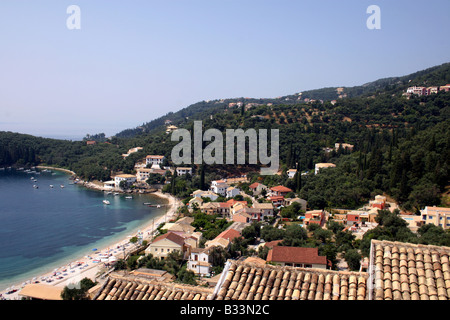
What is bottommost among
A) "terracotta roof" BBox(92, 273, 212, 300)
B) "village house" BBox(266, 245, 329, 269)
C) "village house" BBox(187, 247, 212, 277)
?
"village house" BBox(187, 247, 212, 277)

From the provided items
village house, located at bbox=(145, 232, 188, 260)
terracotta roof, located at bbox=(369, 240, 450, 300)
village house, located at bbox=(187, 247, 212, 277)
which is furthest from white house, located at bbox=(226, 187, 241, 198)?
terracotta roof, located at bbox=(369, 240, 450, 300)

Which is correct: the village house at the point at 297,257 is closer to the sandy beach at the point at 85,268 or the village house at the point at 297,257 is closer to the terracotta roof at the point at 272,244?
the terracotta roof at the point at 272,244

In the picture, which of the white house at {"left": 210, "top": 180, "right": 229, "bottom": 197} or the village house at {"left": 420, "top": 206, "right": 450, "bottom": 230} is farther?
the white house at {"left": 210, "top": 180, "right": 229, "bottom": 197}

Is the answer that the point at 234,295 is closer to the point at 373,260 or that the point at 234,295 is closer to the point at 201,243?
the point at 373,260

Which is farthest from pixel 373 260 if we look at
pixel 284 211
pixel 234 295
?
pixel 284 211

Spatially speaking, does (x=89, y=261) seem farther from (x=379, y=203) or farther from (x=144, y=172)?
(x=144, y=172)

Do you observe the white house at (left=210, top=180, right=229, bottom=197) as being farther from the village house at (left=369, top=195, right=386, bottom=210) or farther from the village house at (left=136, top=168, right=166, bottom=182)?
the village house at (left=369, top=195, right=386, bottom=210)
